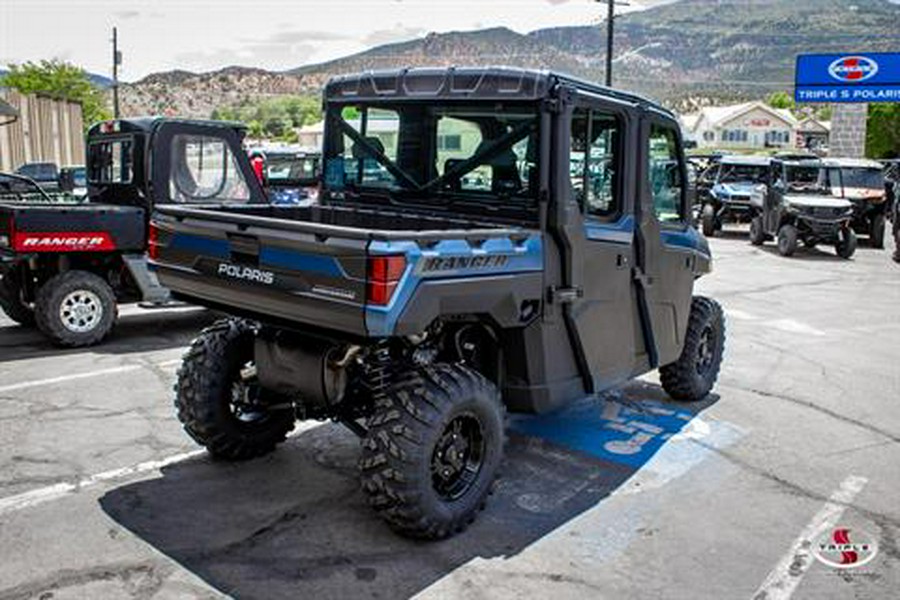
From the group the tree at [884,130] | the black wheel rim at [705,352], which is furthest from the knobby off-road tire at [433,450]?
the tree at [884,130]

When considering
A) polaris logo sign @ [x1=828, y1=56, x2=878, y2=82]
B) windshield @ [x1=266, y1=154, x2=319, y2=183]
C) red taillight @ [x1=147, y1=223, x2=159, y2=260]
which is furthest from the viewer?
polaris logo sign @ [x1=828, y1=56, x2=878, y2=82]

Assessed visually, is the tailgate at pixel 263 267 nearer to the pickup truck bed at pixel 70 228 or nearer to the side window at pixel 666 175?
the side window at pixel 666 175

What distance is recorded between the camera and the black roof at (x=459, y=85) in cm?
472

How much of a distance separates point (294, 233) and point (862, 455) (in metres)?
4.12

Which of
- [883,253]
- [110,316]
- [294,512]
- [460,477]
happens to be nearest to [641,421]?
[460,477]

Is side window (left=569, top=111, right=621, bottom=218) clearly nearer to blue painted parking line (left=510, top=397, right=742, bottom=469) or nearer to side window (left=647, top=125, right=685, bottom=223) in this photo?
side window (left=647, top=125, right=685, bottom=223)

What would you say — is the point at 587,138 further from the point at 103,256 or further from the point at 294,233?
the point at 103,256

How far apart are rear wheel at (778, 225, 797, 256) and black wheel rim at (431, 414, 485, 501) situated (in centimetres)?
1474

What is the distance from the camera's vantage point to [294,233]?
13.6 ft

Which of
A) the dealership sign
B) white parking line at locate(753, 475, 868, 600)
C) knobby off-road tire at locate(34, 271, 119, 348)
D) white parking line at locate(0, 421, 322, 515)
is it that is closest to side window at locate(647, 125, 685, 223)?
white parking line at locate(753, 475, 868, 600)

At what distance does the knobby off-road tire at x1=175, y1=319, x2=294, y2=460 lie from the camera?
514cm

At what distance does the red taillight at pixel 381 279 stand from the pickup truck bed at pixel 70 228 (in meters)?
5.37

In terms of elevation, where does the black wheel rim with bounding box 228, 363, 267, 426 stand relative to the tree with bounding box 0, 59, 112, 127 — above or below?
below

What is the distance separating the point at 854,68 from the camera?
119 feet
